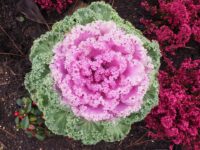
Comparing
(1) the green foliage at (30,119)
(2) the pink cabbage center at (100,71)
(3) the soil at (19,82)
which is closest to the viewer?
(2) the pink cabbage center at (100,71)

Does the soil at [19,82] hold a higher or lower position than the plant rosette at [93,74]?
lower

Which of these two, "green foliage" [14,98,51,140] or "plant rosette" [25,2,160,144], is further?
"green foliage" [14,98,51,140]

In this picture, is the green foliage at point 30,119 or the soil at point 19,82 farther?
the soil at point 19,82

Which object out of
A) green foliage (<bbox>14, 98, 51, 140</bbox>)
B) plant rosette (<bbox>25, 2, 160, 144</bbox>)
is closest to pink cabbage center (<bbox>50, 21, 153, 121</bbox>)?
plant rosette (<bbox>25, 2, 160, 144</bbox>)

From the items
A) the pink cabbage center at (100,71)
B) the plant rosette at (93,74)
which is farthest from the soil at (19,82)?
the pink cabbage center at (100,71)

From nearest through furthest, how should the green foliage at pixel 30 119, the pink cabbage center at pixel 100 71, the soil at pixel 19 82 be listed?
the pink cabbage center at pixel 100 71 < the green foliage at pixel 30 119 < the soil at pixel 19 82

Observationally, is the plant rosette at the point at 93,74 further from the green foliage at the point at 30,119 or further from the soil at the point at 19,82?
the soil at the point at 19,82

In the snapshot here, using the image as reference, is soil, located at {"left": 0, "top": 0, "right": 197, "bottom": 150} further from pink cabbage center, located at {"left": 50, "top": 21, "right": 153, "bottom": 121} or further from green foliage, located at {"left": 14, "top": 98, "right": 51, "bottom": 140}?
pink cabbage center, located at {"left": 50, "top": 21, "right": 153, "bottom": 121}

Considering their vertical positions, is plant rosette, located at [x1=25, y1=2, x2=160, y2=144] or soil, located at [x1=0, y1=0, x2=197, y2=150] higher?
plant rosette, located at [x1=25, y1=2, x2=160, y2=144]
